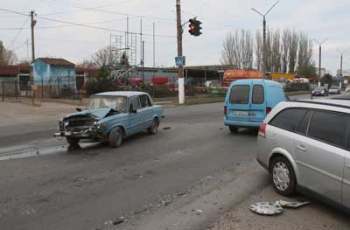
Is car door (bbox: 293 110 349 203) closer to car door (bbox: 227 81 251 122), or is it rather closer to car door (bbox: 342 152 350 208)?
car door (bbox: 342 152 350 208)

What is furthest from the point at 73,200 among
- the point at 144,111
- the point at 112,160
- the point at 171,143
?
the point at 144,111

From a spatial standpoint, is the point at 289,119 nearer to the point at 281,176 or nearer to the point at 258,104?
the point at 281,176

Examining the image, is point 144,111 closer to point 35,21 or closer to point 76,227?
point 76,227

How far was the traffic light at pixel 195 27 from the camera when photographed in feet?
80.7

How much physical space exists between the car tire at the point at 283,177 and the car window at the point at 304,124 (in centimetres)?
55

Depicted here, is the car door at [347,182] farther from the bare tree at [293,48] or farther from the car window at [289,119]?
the bare tree at [293,48]

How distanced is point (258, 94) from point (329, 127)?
7.27m

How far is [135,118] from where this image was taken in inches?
436

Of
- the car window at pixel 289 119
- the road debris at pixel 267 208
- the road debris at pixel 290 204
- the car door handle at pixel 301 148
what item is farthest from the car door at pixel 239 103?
the road debris at pixel 267 208

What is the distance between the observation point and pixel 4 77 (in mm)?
41594

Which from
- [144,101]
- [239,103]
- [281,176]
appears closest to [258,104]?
[239,103]

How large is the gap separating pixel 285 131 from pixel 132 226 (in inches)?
112

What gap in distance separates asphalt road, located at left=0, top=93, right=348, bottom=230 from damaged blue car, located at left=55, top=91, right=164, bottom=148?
15.5 inches

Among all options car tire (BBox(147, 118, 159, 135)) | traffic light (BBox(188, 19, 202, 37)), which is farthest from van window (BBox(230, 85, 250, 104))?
traffic light (BBox(188, 19, 202, 37))
